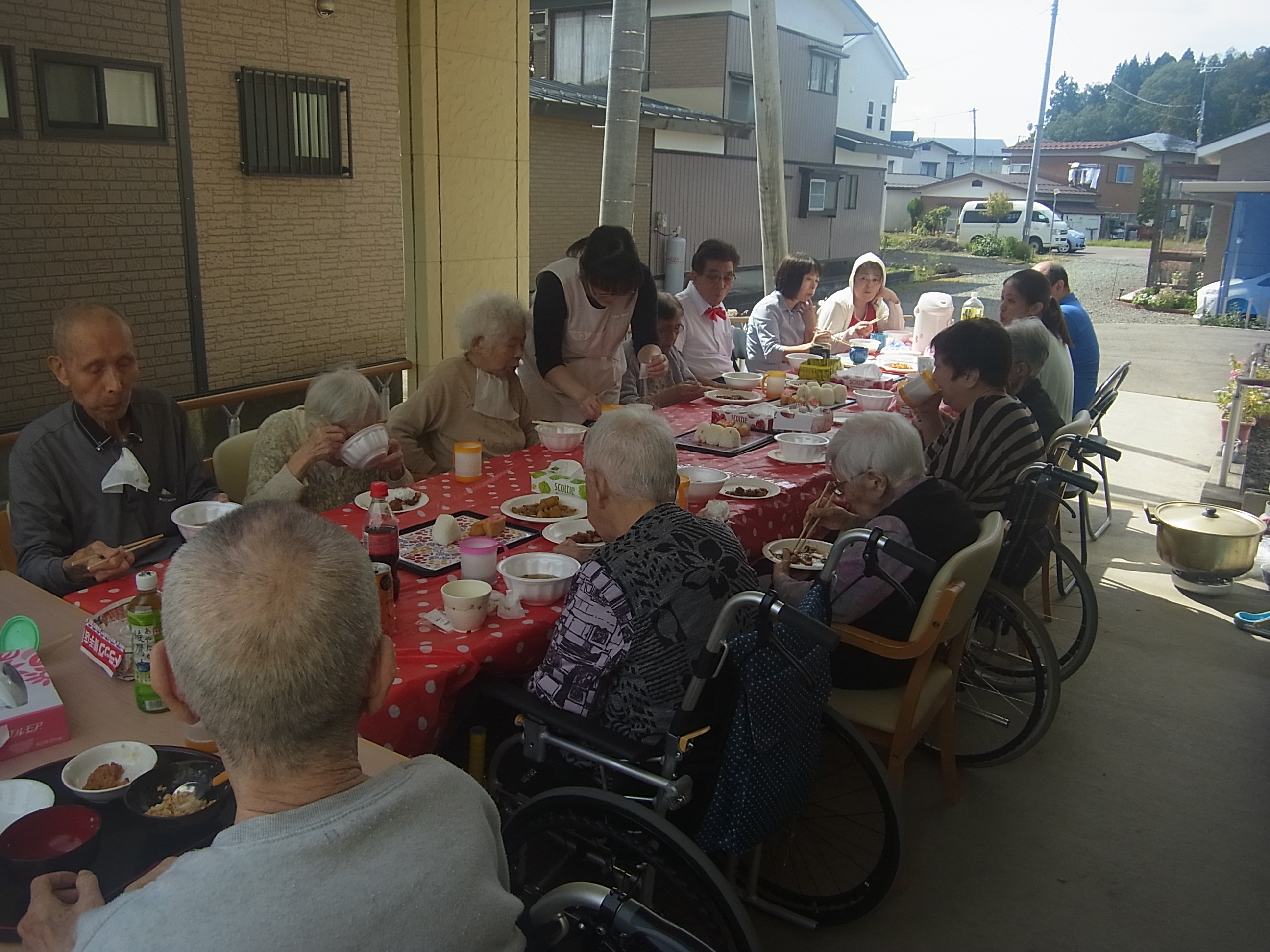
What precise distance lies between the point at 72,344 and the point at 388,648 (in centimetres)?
192

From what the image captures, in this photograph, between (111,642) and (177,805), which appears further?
(111,642)

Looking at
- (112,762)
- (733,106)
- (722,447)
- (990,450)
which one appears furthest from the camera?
(733,106)

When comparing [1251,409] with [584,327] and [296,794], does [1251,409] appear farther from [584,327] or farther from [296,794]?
[296,794]

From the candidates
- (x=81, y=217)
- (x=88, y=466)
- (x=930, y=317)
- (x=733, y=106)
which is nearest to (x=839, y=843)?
(x=88, y=466)

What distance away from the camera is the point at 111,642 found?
1.86m

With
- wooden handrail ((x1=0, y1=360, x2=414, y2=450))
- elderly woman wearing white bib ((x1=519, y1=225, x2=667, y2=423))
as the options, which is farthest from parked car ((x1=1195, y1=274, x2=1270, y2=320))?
wooden handrail ((x1=0, y1=360, x2=414, y2=450))

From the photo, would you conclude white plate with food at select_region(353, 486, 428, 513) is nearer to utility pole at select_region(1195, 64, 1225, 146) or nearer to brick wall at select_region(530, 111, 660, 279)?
brick wall at select_region(530, 111, 660, 279)

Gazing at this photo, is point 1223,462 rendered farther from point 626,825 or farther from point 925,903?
point 626,825

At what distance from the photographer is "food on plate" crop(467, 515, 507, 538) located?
2.69 meters

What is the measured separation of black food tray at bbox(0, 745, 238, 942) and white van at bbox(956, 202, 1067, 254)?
20913 millimetres

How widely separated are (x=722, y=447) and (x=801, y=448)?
1.16 ft

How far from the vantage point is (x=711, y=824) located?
1.89 metres

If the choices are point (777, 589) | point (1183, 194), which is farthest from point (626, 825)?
point (1183, 194)

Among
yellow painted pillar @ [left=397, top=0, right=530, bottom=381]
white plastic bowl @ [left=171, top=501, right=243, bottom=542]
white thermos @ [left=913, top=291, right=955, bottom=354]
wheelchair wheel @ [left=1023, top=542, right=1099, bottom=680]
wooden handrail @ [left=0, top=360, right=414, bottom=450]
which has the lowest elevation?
wheelchair wheel @ [left=1023, top=542, right=1099, bottom=680]
